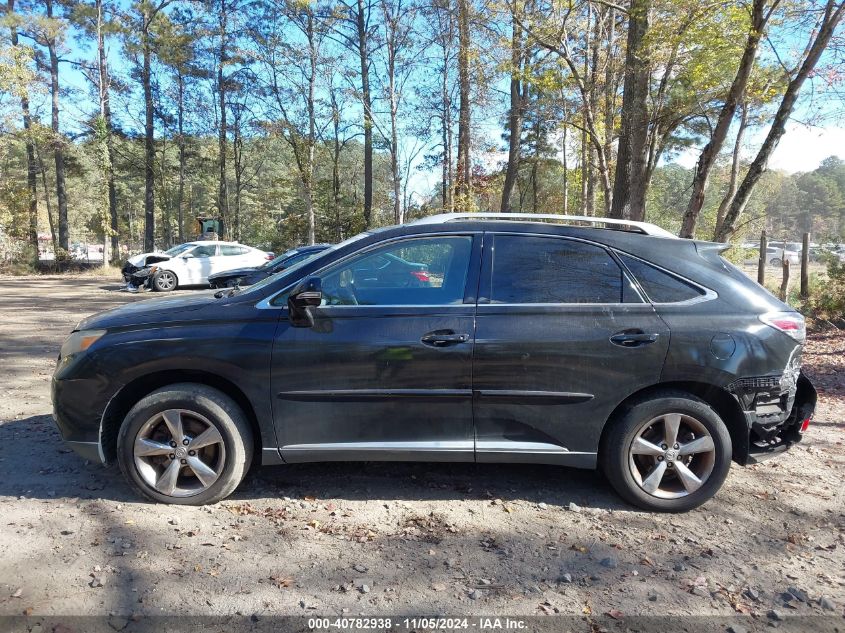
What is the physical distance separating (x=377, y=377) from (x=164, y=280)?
15.9m

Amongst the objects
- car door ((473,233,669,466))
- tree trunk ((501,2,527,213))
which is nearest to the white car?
tree trunk ((501,2,527,213))

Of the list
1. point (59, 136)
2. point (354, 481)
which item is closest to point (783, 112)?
point (354, 481)

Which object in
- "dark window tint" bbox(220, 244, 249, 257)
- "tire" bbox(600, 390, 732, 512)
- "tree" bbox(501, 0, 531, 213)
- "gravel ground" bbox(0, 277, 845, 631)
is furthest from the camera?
"dark window tint" bbox(220, 244, 249, 257)

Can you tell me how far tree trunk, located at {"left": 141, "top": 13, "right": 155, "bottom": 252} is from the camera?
90.4 feet

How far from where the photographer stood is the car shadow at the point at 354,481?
356 centimetres

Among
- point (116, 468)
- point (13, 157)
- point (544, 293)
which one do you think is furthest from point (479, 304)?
point (13, 157)

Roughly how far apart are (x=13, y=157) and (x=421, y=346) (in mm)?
43361

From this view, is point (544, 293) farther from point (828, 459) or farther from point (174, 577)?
point (828, 459)

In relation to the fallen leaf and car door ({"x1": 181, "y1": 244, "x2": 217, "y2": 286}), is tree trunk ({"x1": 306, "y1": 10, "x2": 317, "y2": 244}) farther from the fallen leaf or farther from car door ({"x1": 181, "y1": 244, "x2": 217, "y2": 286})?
the fallen leaf

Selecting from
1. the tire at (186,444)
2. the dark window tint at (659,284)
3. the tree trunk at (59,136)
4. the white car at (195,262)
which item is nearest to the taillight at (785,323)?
the dark window tint at (659,284)

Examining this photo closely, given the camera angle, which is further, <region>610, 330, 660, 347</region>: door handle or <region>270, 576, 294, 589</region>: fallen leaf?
<region>610, 330, 660, 347</region>: door handle

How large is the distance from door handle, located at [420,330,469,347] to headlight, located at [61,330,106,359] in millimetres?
2028

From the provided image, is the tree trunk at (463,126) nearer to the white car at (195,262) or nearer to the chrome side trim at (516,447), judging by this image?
the white car at (195,262)

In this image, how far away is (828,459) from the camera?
4.32 m
